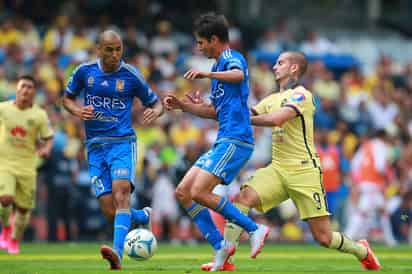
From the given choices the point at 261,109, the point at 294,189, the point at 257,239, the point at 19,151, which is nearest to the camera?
the point at 257,239

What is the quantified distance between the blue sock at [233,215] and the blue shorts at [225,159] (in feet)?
0.82

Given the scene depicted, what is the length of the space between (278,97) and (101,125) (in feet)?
6.93

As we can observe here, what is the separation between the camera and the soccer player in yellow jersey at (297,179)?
41.1 feet

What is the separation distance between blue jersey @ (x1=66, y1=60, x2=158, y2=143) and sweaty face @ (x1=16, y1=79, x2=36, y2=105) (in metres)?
4.16

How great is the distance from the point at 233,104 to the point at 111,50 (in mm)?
1733

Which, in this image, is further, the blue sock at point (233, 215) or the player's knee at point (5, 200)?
the player's knee at point (5, 200)

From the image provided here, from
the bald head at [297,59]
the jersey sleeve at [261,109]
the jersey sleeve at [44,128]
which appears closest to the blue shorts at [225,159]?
the jersey sleeve at [261,109]

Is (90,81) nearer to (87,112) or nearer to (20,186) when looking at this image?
(87,112)

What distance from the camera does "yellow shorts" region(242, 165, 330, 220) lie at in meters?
12.5

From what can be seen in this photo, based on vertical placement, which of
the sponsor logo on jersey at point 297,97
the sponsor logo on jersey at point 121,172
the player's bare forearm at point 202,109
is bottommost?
the sponsor logo on jersey at point 121,172

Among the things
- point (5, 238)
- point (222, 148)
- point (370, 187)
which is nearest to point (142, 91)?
point (222, 148)

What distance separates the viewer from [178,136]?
2484 centimetres

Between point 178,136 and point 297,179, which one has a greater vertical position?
point 178,136

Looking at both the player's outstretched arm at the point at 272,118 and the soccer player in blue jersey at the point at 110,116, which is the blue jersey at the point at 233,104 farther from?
the soccer player in blue jersey at the point at 110,116
